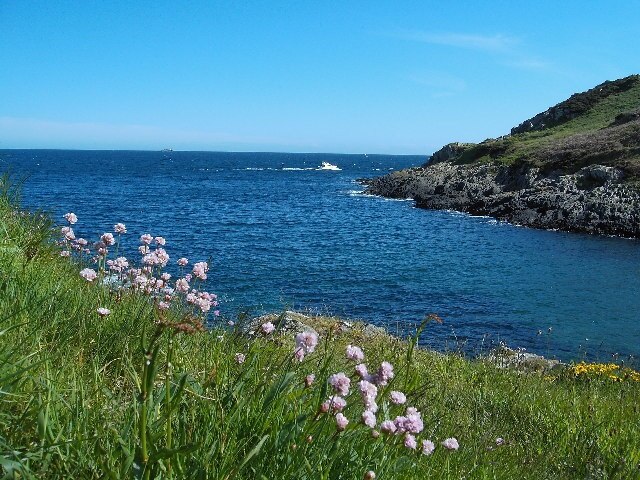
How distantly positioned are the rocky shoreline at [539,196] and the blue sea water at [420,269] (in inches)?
89.0

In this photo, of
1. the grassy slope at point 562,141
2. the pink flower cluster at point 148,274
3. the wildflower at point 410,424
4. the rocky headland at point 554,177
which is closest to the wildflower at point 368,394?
the wildflower at point 410,424

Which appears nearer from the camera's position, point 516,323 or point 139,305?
point 139,305

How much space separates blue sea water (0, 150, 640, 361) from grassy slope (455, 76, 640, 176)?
11253 mm

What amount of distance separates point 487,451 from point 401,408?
5.47 feet

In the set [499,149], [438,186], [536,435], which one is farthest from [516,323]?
[499,149]

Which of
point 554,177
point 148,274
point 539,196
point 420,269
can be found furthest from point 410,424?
point 554,177

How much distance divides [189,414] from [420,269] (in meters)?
25.7

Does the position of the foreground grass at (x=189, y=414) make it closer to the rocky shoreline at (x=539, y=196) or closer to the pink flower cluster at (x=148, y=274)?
the pink flower cluster at (x=148, y=274)

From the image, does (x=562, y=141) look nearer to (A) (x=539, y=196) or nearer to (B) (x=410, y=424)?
(A) (x=539, y=196)

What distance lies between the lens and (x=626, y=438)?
5.54 metres

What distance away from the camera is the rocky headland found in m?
40.9

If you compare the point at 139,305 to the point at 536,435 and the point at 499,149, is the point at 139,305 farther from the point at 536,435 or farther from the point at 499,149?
the point at 499,149

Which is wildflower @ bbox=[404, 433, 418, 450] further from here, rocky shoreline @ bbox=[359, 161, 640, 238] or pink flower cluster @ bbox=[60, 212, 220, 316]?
rocky shoreline @ bbox=[359, 161, 640, 238]

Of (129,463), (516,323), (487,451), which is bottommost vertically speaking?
(516,323)
